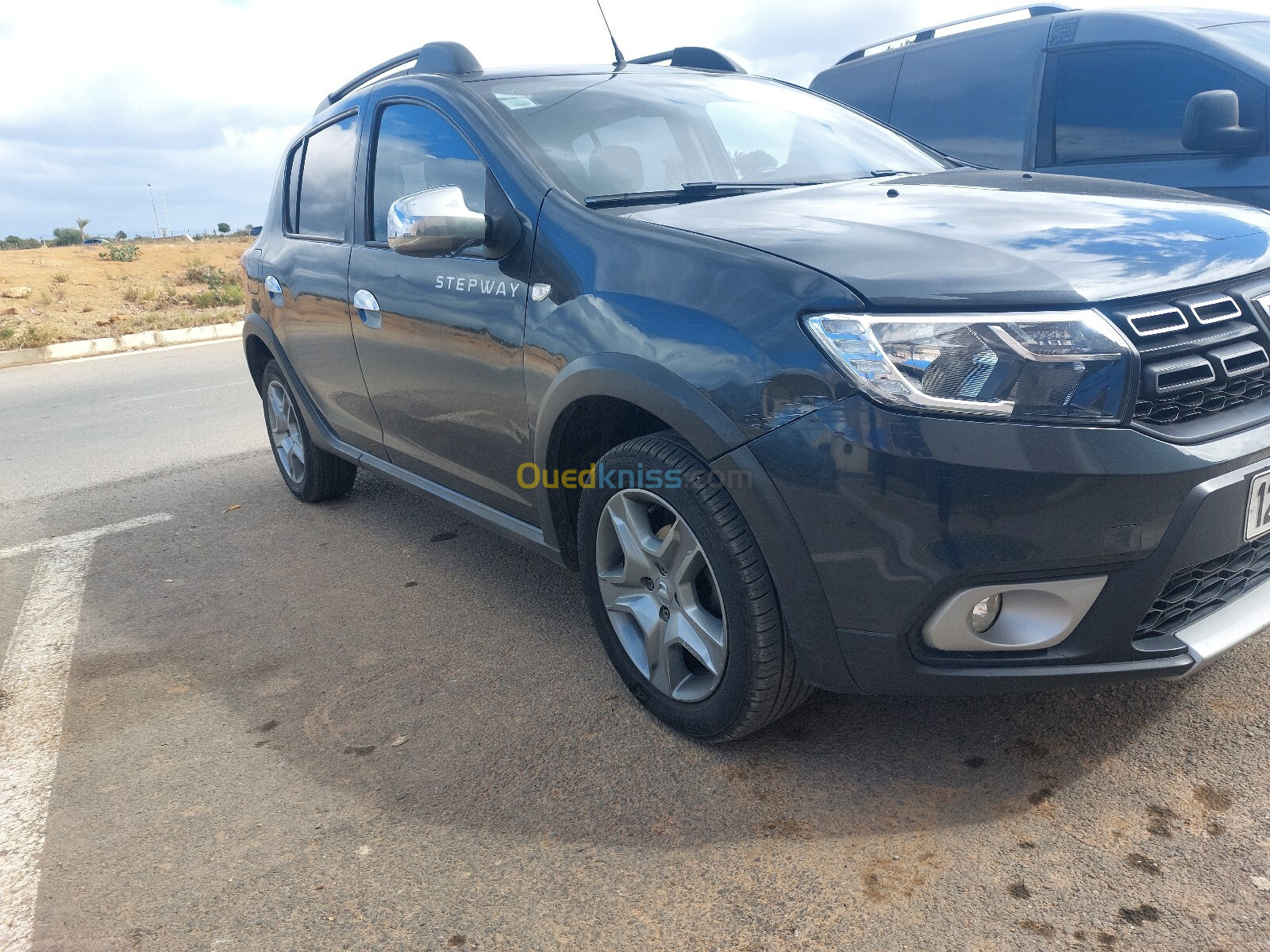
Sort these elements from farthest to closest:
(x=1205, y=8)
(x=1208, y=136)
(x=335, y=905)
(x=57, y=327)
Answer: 1. (x=57, y=327)
2. (x=1205, y=8)
3. (x=1208, y=136)
4. (x=335, y=905)

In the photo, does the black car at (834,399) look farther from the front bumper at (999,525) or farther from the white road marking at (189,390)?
the white road marking at (189,390)

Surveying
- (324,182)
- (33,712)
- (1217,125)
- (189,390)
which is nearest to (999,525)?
(33,712)

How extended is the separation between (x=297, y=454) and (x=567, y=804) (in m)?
3.11

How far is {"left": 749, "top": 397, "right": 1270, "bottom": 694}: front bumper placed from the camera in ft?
6.15

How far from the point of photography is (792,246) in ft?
7.10

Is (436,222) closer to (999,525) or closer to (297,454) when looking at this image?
(999,525)

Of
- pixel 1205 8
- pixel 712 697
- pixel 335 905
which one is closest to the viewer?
pixel 335 905

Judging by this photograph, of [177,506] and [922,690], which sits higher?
[922,690]

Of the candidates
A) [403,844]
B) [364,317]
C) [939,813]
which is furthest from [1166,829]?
[364,317]

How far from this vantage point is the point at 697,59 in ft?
13.6

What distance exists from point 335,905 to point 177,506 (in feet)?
12.1

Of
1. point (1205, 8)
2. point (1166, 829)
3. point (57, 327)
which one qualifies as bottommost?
point (57, 327)

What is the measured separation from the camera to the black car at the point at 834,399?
191 centimetres

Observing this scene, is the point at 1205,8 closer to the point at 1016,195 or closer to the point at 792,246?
the point at 1016,195
